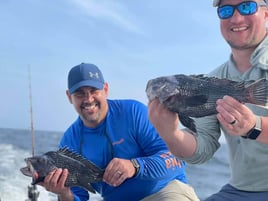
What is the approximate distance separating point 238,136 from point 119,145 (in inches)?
74.6

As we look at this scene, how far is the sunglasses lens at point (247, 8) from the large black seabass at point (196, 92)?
0.77 metres

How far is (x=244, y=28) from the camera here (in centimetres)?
383

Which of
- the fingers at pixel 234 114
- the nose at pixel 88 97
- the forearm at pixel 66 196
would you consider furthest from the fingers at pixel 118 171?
the fingers at pixel 234 114

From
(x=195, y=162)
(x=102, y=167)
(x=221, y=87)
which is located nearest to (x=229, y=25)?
(x=221, y=87)

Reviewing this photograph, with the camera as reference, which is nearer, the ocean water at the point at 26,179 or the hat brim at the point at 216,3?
the hat brim at the point at 216,3

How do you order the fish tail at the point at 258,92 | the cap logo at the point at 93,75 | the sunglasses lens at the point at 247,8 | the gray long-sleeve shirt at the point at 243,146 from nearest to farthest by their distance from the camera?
the fish tail at the point at 258,92 → the sunglasses lens at the point at 247,8 → the gray long-sleeve shirt at the point at 243,146 → the cap logo at the point at 93,75

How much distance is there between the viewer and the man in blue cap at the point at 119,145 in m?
5.15

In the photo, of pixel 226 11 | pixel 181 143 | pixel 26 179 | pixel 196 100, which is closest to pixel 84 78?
pixel 181 143

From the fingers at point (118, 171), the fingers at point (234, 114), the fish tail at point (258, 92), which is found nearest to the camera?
the fingers at point (234, 114)

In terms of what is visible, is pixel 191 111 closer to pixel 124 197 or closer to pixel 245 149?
pixel 245 149

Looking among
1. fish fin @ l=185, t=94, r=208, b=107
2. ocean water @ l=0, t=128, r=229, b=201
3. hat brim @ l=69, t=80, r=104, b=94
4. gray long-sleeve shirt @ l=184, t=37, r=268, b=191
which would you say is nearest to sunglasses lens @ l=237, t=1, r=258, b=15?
gray long-sleeve shirt @ l=184, t=37, r=268, b=191

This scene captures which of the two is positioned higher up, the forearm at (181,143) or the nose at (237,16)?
the nose at (237,16)

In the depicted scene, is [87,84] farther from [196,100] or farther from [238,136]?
[196,100]

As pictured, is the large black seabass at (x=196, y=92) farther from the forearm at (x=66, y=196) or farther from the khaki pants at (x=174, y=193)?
the forearm at (x=66, y=196)
